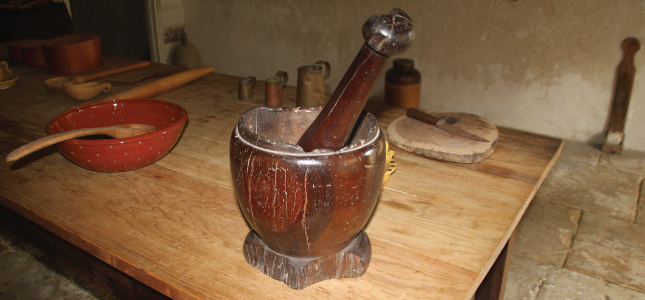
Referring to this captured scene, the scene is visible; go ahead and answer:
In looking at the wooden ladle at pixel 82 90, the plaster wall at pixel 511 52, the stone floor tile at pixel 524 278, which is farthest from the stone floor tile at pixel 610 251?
the wooden ladle at pixel 82 90

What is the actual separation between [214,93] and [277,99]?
0.28 metres

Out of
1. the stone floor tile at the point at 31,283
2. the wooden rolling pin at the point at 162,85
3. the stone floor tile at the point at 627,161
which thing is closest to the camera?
the wooden rolling pin at the point at 162,85

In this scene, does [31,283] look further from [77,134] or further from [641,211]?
[641,211]

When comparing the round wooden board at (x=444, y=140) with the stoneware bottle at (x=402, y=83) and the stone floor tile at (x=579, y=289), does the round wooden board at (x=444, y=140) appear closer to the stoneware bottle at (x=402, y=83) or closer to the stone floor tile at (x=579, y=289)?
the stone floor tile at (x=579, y=289)

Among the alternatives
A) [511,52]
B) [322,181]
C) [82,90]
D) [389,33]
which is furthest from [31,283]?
[511,52]

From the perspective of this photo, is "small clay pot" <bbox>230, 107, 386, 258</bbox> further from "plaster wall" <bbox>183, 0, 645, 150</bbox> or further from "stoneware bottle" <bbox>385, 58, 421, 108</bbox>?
"plaster wall" <bbox>183, 0, 645, 150</bbox>

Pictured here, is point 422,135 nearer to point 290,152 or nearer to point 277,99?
point 277,99

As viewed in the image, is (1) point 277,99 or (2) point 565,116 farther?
(2) point 565,116

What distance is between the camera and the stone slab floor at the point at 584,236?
1722 millimetres

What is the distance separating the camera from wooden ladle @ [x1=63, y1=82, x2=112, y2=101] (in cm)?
157

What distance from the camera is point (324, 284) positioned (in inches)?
29.7

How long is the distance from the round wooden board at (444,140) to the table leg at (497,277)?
0.24 m

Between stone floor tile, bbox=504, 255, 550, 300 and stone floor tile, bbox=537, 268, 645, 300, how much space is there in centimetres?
3

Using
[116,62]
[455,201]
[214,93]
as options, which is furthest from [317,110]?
[116,62]
